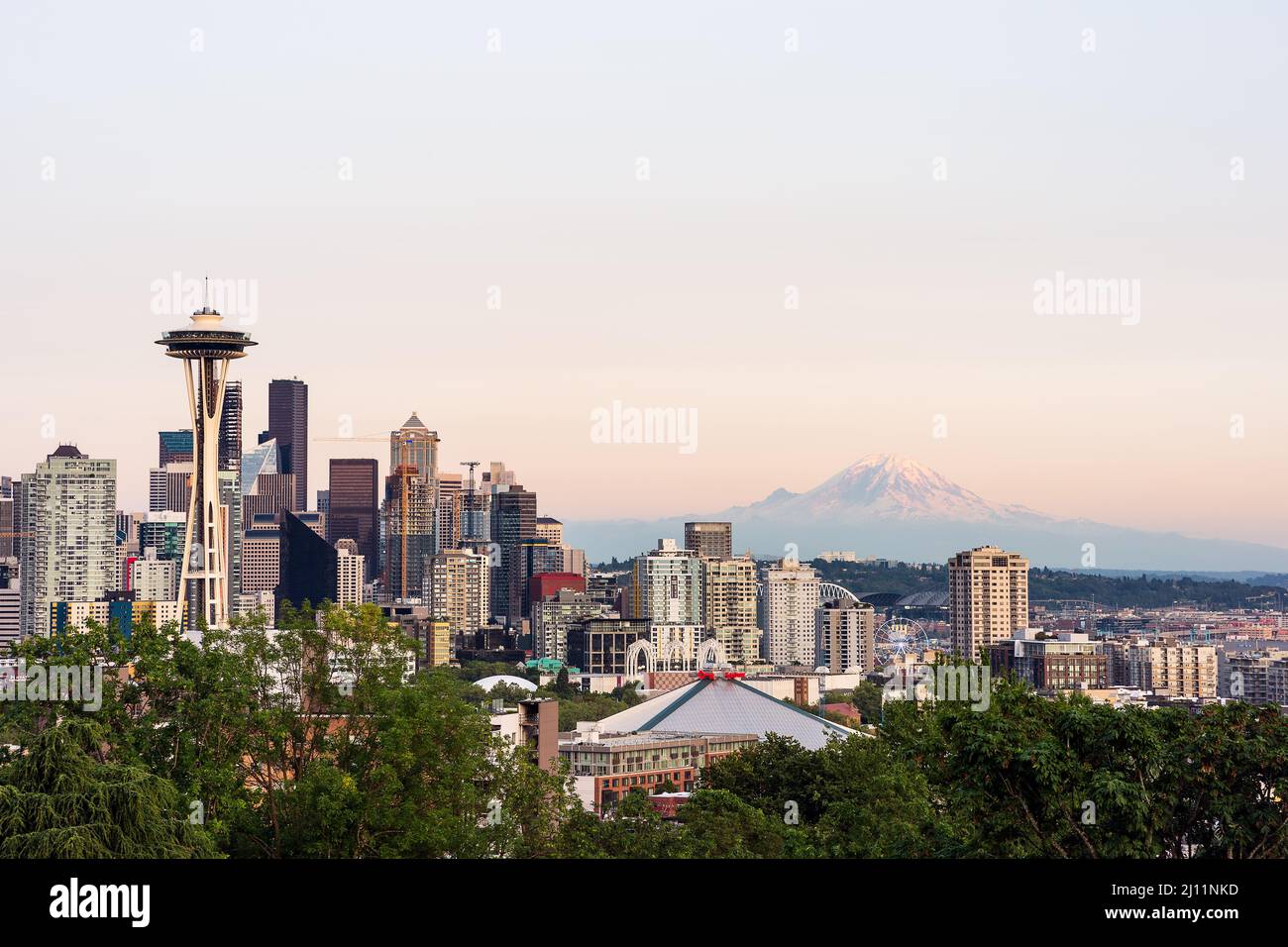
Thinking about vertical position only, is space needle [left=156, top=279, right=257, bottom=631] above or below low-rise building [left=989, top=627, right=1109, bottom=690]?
above

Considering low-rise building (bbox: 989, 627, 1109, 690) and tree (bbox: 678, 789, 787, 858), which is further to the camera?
low-rise building (bbox: 989, 627, 1109, 690)

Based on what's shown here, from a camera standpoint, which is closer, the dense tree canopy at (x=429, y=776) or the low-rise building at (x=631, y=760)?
the dense tree canopy at (x=429, y=776)

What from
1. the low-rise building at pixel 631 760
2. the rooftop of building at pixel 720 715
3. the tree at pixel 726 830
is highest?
the tree at pixel 726 830

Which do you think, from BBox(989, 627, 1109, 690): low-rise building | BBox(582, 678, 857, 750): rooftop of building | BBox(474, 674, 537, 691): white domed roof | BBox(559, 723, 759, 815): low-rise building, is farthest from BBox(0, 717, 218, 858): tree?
BBox(989, 627, 1109, 690): low-rise building

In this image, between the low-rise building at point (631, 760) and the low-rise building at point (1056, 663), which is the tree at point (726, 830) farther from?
the low-rise building at point (1056, 663)

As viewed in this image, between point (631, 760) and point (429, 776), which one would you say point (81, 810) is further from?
point (631, 760)

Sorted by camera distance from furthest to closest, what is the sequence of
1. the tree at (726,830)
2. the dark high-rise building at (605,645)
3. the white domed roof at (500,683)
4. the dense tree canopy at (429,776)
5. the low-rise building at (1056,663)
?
the dark high-rise building at (605,645), the low-rise building at (1056,663), the white domed roof at (500,683), the tree at (726,830), the dense tree canopy at (429,776)

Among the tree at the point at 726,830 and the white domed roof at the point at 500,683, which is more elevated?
the tree at the point at 726,830

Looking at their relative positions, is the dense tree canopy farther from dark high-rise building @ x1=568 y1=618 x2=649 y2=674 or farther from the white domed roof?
dark high-rise building @ x1=568 y1=618 x2=649 y2=674

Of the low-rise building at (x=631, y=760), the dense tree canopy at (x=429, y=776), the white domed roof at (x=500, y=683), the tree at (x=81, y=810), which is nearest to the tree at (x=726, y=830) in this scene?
the dense tree canopy at (x=429, y=776)

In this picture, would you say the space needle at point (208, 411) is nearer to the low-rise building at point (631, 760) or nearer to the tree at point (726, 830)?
the low-rise building at point (631, 760)

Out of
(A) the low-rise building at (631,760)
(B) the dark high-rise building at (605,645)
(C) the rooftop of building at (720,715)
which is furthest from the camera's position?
(B) the dark high-rise building at (605,645)
